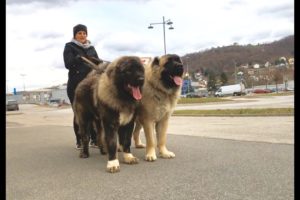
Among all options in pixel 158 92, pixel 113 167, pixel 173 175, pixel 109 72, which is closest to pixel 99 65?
pixel 109 72

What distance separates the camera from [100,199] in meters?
4.17

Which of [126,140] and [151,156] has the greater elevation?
[126,140]

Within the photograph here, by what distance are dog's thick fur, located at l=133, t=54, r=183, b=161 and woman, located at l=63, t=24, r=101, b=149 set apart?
1.51m

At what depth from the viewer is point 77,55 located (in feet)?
24.8

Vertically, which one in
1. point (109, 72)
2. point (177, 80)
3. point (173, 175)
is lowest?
point (173, 175)

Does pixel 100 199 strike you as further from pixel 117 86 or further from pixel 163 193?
pixel 117 86

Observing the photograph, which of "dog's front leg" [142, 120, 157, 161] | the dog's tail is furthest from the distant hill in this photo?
"dog's front leg" [142, 120, 157, 161]

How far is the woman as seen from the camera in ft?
24.8

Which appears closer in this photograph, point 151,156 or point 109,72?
point 109,72

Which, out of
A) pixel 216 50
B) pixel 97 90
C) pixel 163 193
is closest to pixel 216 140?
pixel 97 90

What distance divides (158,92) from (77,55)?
6.46ft

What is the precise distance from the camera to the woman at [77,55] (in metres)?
7.57

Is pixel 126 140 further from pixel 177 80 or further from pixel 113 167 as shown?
pixel 177 80

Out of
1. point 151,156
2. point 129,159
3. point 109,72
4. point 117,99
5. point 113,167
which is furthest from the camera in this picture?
point 151,156
